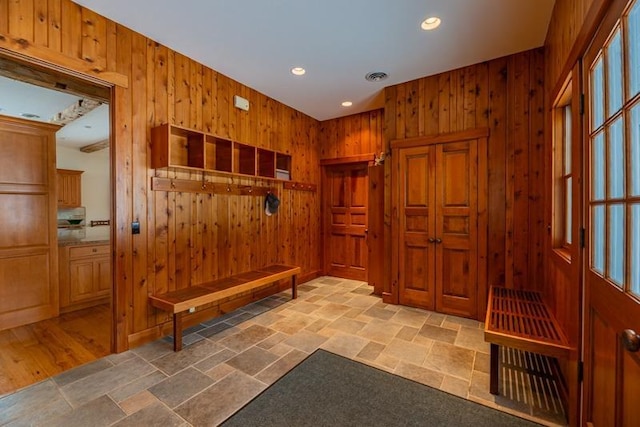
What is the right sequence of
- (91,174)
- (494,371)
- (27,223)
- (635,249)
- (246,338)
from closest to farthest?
(635,249), (494,371), (246,338), (27,223), (91,174)

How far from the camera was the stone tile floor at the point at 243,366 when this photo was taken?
176 cm

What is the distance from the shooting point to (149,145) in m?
2.71

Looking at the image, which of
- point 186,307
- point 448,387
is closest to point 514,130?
point 448,387

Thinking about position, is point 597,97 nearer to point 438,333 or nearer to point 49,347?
point 438,333

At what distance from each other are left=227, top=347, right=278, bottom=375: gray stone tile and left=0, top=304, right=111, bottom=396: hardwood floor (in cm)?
123

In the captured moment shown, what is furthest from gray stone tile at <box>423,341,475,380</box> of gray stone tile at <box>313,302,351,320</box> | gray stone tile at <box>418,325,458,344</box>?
gray stone tile at <box>313,302,351,320</box>

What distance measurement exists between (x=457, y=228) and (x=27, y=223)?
16.9 feet

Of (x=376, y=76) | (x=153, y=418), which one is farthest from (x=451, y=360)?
(x=376, y=76)

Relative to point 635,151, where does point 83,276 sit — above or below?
below

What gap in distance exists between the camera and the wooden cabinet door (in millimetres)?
3469

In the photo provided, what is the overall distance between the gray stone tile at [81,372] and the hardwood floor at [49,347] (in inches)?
3.5

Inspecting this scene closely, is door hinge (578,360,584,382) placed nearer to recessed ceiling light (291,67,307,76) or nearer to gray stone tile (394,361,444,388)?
gray stone tile (394,361,444,388)

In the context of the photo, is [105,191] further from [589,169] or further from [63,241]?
[589,169]

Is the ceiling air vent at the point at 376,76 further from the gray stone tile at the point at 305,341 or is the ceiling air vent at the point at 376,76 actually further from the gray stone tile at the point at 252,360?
the gray stone tile at the point at 252,360
